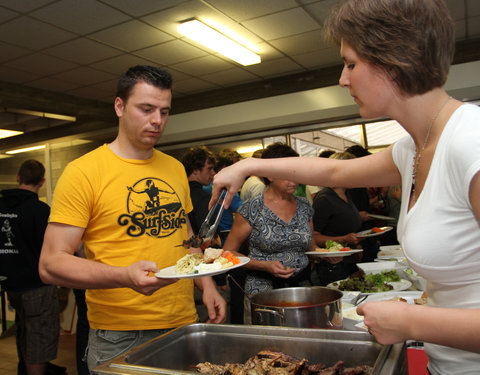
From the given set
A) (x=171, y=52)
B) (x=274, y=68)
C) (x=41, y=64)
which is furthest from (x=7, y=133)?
(x=274, y=68)

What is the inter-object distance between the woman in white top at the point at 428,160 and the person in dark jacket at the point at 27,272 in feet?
9.93

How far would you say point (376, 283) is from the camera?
2139 mm

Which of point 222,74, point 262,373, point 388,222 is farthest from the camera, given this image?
point 222,74

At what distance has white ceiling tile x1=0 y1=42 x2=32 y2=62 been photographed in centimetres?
400

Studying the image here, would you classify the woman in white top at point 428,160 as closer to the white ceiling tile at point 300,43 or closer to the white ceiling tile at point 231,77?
the white ceiling tile at point 300,43

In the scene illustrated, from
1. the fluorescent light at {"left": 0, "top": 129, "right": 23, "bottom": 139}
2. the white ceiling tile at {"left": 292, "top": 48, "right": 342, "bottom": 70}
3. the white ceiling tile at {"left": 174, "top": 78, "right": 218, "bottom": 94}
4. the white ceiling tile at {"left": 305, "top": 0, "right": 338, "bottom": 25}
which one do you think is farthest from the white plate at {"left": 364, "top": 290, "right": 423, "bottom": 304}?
the fluorescent light at {"left": 0, "top": 129, "right": 23, "bottom": 139}

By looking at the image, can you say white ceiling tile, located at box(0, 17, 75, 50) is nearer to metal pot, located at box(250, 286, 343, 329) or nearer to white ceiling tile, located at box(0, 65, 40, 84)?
white ceiling tile, located at box(0, 65, 40, 84)

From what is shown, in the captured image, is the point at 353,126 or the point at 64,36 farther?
the point at 353,126

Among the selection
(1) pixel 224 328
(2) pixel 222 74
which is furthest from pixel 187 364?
(2) pixel 222 74

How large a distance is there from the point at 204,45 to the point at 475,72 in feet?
10.1

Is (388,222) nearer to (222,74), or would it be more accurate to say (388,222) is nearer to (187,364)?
(222,74)

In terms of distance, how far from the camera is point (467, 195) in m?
0.71

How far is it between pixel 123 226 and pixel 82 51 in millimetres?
3330

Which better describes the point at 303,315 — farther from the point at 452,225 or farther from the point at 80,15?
the point at 80,15
